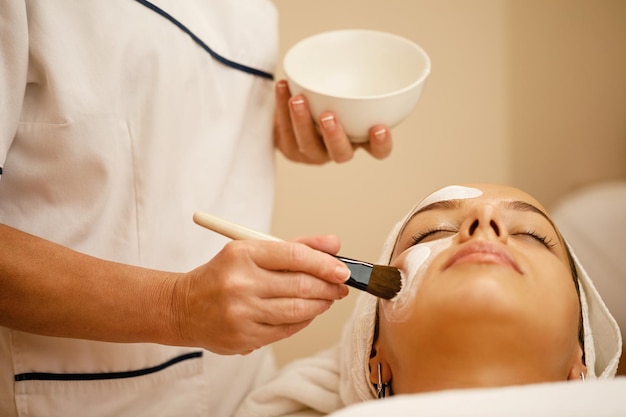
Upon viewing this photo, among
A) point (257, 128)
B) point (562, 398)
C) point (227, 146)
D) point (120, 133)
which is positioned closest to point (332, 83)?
point (257, 128)

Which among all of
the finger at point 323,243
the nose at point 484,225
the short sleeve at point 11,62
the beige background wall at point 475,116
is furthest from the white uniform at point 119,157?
the beige background wall at point 475,116

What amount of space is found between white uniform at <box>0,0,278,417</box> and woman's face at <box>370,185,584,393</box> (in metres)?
0.44

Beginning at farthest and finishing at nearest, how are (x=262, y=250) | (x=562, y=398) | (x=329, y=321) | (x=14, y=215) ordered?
(x=329, y=321)
(x=14, y=215)
(x=262, y=250)
(x=562, y=398)

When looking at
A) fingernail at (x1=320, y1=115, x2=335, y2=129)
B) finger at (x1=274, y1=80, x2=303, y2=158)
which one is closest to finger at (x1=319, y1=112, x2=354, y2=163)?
fingernail at (x1=320, y1=115, x2=335, y2=129)

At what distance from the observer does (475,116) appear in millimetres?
2113

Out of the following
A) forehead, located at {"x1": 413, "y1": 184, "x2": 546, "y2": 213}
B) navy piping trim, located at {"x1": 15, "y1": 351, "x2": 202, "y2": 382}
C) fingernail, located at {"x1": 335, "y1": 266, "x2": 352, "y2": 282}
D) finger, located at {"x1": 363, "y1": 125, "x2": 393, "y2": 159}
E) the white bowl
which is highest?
the white bowl

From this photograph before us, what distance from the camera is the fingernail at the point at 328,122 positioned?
1.24m

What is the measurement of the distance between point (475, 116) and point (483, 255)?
1.31m

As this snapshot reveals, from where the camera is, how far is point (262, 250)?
0.85 meters

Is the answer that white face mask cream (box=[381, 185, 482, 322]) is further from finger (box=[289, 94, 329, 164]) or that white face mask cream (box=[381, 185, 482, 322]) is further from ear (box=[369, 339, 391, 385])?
finger (box=[289, 94, 329, 164])

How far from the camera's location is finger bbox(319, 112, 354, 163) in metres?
1.25

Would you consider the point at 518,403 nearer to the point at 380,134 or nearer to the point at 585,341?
the point at 585,341

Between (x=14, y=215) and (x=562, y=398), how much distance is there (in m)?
0.91

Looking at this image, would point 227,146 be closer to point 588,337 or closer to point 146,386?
point 146,386
